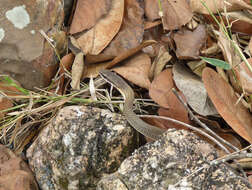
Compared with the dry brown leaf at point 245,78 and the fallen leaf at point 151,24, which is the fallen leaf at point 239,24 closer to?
the fallen leaf at point 151,24

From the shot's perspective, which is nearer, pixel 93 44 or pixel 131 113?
pixel 131 113

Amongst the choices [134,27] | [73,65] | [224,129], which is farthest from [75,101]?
[224,129]

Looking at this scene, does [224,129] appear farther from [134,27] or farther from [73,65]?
[73,65]

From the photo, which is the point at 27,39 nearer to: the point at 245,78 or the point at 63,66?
the point at 63,66

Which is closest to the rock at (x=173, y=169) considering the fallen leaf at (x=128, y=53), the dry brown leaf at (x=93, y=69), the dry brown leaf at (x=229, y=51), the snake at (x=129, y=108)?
the snake at (x=129, y=108)

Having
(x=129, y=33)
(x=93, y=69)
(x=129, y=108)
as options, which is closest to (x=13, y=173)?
(x=129, y=108)
